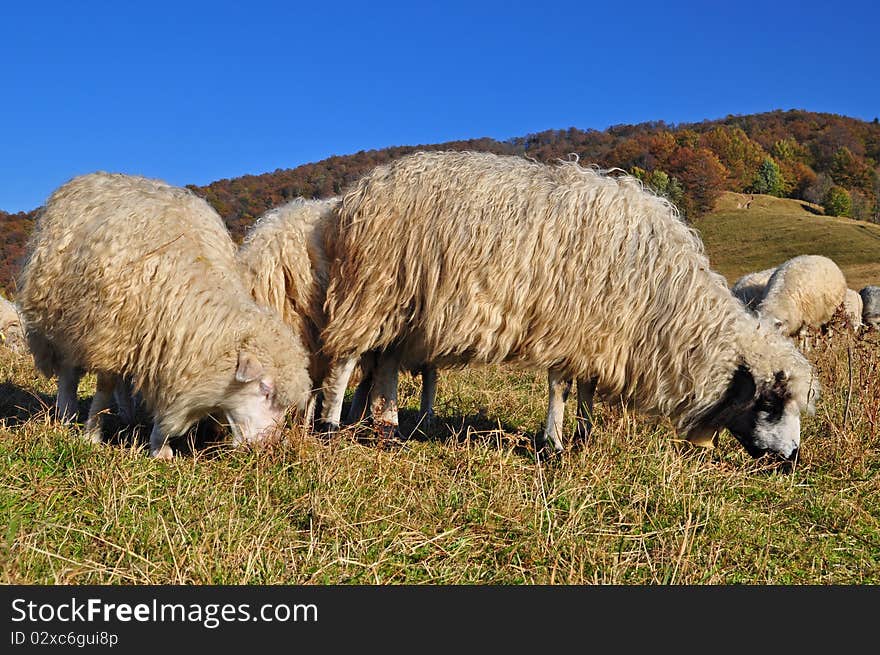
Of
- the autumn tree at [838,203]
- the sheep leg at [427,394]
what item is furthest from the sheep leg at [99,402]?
the autumn tree at [838,203]

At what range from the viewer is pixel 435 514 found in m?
3.65

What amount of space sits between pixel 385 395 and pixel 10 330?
26.1 feet

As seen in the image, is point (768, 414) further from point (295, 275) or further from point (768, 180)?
point (768, 180)

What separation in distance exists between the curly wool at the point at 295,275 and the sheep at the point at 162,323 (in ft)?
1.21

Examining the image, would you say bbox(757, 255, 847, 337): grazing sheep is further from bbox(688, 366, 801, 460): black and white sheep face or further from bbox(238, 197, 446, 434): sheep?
bbox(238, 197, 446, 434): sheep

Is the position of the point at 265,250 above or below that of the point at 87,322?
above

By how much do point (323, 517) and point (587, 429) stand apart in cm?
243

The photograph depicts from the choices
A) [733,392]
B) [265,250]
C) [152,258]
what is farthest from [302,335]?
[733,392]

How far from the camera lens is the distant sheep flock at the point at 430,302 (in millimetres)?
4559

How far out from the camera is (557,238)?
4641mm

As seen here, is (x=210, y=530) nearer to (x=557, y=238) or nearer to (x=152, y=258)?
(x=152, y=258)

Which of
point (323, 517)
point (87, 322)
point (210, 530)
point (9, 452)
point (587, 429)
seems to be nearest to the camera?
point (210, 530)

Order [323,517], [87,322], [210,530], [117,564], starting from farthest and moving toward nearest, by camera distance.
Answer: [87,322] < [323,517] < [210,530] < [117,564]

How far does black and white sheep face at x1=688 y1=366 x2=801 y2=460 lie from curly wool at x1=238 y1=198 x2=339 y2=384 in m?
2.93
